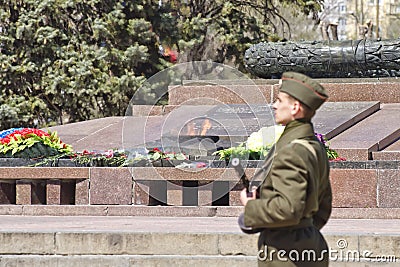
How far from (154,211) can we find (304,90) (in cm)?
531

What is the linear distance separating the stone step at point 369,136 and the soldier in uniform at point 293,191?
267 inches

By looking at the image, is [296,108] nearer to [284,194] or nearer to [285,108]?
[285,108]

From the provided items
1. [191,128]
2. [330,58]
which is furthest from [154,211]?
[330,58]

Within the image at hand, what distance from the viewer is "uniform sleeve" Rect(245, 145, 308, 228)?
144 inches

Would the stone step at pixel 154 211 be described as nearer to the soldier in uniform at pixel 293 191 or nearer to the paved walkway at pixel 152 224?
the paved walkway at pixel 152 224

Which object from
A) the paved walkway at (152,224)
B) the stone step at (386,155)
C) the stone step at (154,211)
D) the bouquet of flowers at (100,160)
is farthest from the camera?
the stone step at (386,155)

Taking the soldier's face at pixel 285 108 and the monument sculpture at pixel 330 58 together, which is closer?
the soldier's face at pixel 285 108

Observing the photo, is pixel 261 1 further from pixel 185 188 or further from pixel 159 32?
pixel 185 188

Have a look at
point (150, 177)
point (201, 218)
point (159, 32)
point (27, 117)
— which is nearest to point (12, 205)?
point (150, 177)

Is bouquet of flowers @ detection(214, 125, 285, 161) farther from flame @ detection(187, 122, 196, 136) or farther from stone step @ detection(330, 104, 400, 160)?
flame @ detection(187, 122, 196, 136)

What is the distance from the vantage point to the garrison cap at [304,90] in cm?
385

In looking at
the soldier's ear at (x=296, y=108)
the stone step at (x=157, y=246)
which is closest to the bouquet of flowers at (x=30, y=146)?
the stone step at (x=157, y=246)

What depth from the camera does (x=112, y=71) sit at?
71.3 feet

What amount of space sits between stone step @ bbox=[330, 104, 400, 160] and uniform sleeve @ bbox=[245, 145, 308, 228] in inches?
275
